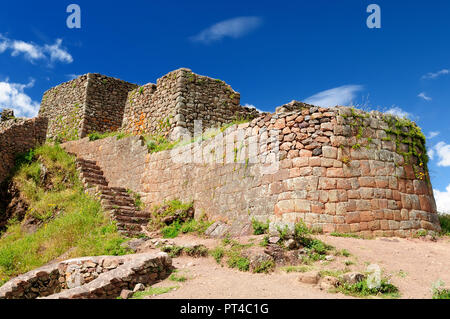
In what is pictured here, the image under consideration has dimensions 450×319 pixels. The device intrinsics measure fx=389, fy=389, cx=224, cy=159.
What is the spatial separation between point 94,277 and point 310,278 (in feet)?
14.1

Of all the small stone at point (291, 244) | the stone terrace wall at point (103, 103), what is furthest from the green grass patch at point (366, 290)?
the stone terrace wall at point (103, 103)

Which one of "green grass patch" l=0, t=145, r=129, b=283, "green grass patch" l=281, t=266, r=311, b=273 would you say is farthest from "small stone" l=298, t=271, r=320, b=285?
"green grass patch" l=0, t=145, r=129, b=283

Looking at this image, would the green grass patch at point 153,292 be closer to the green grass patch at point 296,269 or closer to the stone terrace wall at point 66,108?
the green grass patch at point 296,269

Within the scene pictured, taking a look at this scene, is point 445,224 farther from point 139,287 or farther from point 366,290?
point 139,287

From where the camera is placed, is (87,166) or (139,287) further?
(87,166)

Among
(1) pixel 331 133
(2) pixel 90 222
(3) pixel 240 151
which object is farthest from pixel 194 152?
(1) pixel 331 133

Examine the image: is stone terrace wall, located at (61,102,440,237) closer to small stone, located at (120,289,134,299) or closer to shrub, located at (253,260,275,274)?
shrub, located at (253,260,275,274)

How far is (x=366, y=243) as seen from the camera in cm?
834

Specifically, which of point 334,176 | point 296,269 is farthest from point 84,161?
point 296,269

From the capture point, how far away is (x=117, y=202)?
13461 millimetres

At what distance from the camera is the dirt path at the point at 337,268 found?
6023 millimetres

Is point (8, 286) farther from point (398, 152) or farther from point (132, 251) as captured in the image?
point (398, 152)

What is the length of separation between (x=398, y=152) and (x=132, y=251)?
7.25 metres
